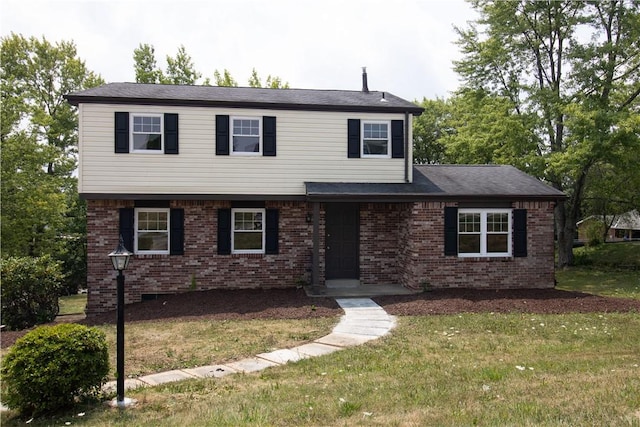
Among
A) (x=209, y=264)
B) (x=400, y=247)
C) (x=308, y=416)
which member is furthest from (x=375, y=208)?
(x=308, y=416)

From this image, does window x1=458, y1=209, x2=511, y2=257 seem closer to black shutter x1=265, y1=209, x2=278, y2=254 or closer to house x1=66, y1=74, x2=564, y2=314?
house x1=66, y1=74, x2=564, y2=314

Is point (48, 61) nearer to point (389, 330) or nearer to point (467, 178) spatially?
point (467, 178)

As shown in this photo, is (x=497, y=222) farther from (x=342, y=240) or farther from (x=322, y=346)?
(x=322, y=346)

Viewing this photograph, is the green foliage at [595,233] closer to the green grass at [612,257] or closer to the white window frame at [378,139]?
the green grass at [612,257]

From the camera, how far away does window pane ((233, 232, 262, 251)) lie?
14.1 m

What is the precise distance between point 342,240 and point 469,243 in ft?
12.1

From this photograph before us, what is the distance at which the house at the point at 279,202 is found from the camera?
13438mm

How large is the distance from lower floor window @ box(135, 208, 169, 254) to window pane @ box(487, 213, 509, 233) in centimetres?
923

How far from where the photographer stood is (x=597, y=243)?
95.8 feet

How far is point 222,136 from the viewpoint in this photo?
543 inches

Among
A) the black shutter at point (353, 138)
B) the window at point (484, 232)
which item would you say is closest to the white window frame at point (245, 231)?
the black shutter at point (353, 138)

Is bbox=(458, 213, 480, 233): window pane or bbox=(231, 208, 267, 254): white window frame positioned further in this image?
bbox=(231, 208, 267, 254): white window frame

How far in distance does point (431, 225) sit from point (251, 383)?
840 centimetres

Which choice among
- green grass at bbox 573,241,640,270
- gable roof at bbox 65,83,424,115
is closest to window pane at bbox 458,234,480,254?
gable roof at bbox 65,83,424,115
